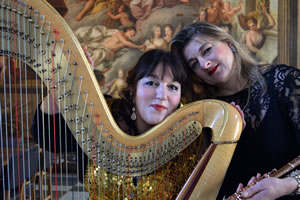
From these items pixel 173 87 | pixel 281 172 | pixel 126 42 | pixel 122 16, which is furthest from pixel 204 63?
pixel 122 16

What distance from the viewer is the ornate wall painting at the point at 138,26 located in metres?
4.82

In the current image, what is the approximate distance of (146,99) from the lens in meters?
1.07

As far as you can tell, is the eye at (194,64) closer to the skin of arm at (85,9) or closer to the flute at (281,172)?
the flute at (281,172)

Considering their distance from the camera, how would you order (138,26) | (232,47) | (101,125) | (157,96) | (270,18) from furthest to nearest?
(138,26) → (270,18) → (232,47) → (157,96) → (101,125)

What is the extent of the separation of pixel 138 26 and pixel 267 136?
13.6ft

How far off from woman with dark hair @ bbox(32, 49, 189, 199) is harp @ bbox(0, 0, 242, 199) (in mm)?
40

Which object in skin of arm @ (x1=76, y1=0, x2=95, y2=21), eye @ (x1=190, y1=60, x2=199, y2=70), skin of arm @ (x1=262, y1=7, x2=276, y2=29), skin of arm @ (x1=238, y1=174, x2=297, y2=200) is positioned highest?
skin of arm @ (x1=76, y1=0, x2=95, y2=21)

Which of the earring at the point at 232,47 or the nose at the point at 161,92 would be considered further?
the earring at the point at 232,47

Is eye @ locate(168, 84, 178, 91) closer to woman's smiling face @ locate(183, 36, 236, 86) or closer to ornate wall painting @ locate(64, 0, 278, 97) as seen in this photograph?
woman's smiling face @ locate(183, 36, 236, 86)

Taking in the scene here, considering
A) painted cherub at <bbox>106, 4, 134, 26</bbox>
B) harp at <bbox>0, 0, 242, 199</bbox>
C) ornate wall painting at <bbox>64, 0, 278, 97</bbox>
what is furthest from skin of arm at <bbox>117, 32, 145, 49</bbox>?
harp at <bbox>0, 0, 242, 199</bbox>

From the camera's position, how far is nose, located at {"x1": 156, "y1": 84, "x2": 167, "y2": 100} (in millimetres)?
1036

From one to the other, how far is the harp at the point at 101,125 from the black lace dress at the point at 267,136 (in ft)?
0.60

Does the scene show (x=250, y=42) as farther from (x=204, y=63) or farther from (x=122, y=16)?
(x=204, y=63)

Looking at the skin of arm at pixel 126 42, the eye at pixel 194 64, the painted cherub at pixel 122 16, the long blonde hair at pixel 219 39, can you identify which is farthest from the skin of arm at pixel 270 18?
the eye at pixel 194 64
